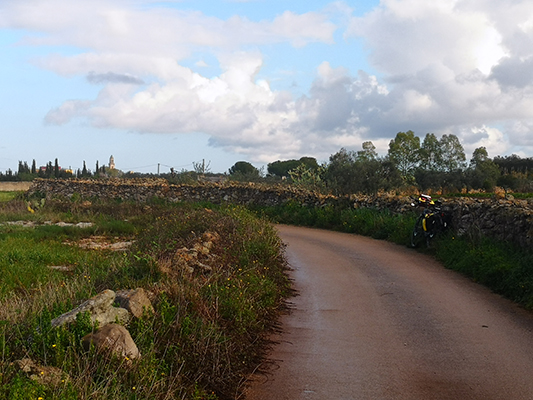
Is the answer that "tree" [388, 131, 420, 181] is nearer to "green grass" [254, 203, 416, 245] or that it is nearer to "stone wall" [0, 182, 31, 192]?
"green grass" [254, 203, 416, 245]

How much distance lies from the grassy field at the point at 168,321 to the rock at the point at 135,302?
4.2 inches

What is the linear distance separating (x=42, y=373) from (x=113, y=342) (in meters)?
0.81

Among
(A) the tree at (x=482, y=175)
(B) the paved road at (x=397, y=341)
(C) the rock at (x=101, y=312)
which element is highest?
(A) the tree at (x=482, y=175)

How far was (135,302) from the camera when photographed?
21.2 ft

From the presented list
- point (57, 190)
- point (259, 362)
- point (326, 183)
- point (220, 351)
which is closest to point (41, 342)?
point (220, 351)

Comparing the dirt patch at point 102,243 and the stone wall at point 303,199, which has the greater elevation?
the stone wall at point 303,199

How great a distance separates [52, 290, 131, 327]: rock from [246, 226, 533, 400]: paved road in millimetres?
1555

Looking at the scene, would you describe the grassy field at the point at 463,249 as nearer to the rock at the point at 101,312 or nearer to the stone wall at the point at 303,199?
the stone wall at the point at 303,199

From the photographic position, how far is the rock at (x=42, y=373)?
15.0ft

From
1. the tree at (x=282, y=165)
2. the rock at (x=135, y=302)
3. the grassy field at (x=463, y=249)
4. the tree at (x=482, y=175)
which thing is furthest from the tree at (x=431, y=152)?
the rock at (x=135, y=302)

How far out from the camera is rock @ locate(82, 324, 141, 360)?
529cm

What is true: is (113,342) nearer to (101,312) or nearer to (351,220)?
(101,312)

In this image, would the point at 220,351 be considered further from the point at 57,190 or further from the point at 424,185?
the point at 57,190

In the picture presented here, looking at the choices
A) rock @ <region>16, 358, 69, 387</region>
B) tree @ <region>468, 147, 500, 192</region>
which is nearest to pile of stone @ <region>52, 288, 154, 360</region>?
rock @ <region>16, 358, 69, 387</region>
